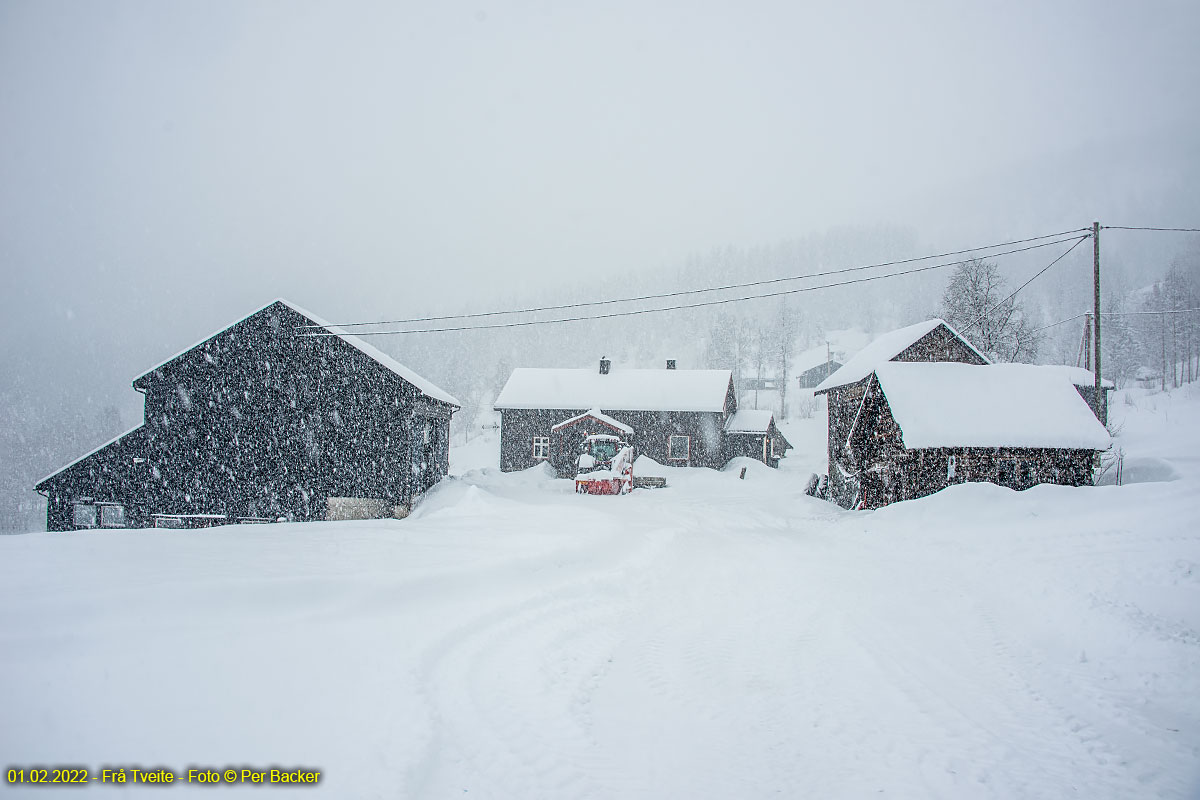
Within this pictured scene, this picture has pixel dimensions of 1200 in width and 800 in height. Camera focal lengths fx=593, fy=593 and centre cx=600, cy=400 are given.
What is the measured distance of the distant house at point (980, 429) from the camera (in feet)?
59.9

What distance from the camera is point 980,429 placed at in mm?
18391

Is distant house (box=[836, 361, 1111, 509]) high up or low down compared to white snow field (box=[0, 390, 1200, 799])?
up

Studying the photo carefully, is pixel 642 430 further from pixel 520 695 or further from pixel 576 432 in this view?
pixel 520 695

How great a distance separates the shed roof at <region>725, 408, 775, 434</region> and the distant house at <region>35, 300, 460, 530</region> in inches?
951

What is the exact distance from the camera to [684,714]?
4551 mm

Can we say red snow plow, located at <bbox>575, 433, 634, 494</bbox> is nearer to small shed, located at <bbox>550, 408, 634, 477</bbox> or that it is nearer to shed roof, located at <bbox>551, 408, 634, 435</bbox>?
small shed, located at <bbox>550, 408, 634, 477</bbox>

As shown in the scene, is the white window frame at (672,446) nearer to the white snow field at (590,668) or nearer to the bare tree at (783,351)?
the white snow field at (590,668)

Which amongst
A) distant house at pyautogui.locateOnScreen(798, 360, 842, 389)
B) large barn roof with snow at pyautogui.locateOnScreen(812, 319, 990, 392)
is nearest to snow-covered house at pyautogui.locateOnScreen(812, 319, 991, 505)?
large barn roof with snow at pyautogui.locateOnScreen(812, 319, 990, 392)

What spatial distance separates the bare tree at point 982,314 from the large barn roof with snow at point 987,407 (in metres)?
12.2

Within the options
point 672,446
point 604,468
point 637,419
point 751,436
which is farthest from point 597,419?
point 751,436

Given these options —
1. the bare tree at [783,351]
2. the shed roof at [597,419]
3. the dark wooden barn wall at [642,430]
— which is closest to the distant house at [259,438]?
the shed roof at [597,419]

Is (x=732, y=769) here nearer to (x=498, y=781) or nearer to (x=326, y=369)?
(x=498, y=781)

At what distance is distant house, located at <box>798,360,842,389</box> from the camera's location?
78000 millimetres

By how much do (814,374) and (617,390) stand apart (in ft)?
159
